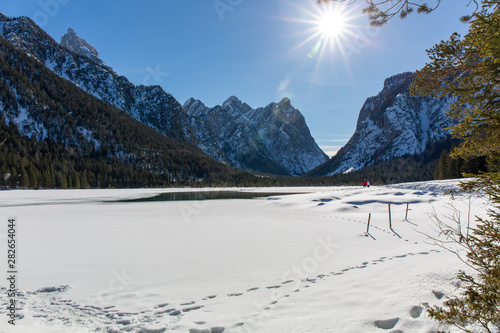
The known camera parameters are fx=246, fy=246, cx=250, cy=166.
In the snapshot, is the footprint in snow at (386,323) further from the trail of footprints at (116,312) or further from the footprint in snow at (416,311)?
the footprint in snow at (416,311)

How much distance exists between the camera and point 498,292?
345 centimetres

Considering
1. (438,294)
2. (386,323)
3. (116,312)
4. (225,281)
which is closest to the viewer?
(386,323)

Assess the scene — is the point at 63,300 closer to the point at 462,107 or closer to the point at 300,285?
the point at 300,285

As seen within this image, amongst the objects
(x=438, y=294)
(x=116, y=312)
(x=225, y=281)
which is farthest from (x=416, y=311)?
(x=116, y=312)

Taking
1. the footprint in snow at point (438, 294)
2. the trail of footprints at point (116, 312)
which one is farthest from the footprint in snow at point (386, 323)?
the footprint in snow at point (438, 294)

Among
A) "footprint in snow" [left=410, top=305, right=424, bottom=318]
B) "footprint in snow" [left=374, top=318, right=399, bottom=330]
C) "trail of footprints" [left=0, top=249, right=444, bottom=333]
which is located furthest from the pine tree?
"trail of footprints" [left=0, top=249, right=444, bottom=333]

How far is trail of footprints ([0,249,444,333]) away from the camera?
190 inches

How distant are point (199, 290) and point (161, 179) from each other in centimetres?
13342

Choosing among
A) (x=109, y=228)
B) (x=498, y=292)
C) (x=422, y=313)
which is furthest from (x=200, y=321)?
(x=109, y=228)

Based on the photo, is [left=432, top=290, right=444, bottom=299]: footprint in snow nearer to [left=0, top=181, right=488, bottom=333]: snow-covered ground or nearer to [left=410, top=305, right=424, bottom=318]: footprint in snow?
[left=0, top=181, right=488, bottom=333]: snow-covered ground

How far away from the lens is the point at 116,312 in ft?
18.2

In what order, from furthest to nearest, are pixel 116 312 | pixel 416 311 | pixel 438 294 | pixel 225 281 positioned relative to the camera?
pixel 225 281
pixel 116 312
pixel 438 294
pixel 416 311

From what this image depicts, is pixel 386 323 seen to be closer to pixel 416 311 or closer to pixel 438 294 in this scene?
pixel 416 311

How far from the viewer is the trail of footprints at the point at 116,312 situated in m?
4.83
